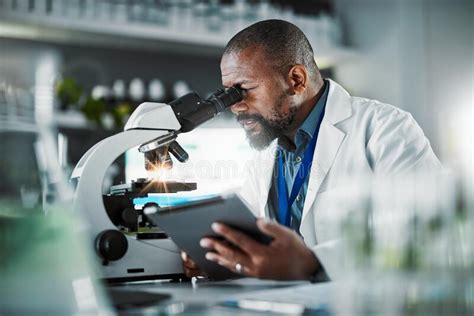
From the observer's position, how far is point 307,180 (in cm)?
189

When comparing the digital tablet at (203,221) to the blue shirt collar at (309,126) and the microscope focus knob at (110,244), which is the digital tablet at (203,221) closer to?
the microscope focus knob at (110,244)

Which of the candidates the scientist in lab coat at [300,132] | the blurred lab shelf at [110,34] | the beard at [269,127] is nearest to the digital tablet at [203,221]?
the scientist in lab coat at [300,132]

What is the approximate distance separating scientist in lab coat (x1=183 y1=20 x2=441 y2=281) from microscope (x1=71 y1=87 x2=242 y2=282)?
9 cm

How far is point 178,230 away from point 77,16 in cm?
209

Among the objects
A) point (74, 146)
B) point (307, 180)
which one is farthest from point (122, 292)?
point (74, 146)

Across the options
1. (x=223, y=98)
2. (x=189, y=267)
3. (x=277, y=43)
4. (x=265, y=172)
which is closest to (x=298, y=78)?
(x=277, y=43)

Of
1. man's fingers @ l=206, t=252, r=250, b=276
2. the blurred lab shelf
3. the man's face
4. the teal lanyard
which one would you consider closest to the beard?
the man's face

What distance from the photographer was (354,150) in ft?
6.01

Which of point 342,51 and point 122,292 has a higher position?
point 342,51

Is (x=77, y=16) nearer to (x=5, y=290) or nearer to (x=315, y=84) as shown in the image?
(x=315, y=84)

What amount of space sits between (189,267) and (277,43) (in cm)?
92

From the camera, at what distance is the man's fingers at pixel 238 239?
1.14 meters

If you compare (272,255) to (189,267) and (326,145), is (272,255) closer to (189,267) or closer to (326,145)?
(189,267)

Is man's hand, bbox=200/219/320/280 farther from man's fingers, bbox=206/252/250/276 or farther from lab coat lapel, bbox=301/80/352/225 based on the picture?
lab coat lapel, bbox=301/80/352/225
